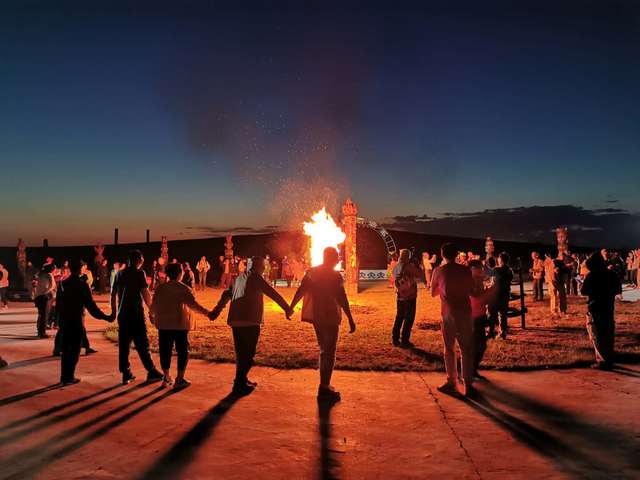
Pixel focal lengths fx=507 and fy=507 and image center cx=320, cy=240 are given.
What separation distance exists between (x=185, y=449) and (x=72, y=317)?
3.57 metres

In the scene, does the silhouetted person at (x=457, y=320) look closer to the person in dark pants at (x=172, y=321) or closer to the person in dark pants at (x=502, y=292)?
the person in dark pants at (x=172, y=321)

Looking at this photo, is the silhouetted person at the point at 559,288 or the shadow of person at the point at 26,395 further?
the silhouetted person at the point at 559,288

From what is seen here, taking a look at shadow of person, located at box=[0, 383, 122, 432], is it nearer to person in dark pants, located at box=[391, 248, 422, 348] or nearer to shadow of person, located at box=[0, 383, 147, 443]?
shadow of person, located at box=[0, 383, 147, 443]

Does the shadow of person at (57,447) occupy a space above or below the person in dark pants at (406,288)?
below

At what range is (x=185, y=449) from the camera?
4578 mm

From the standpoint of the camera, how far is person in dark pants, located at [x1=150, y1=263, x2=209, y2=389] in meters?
6.85

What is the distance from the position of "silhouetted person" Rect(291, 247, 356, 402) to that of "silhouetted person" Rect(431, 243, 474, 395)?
1.23 m

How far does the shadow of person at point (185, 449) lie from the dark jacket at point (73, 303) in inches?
105

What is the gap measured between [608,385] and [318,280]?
13.7 feet

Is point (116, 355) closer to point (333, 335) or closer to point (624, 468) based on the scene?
point (333, 335)

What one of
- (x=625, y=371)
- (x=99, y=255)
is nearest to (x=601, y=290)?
(x=625, y=371)

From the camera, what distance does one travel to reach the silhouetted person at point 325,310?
641cm

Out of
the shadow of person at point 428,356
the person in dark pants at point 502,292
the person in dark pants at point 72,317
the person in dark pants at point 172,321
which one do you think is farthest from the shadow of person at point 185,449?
the person in dark pants at point 502,292

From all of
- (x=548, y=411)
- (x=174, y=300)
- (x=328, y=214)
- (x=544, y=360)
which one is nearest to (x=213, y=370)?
(x=174, y=300)
